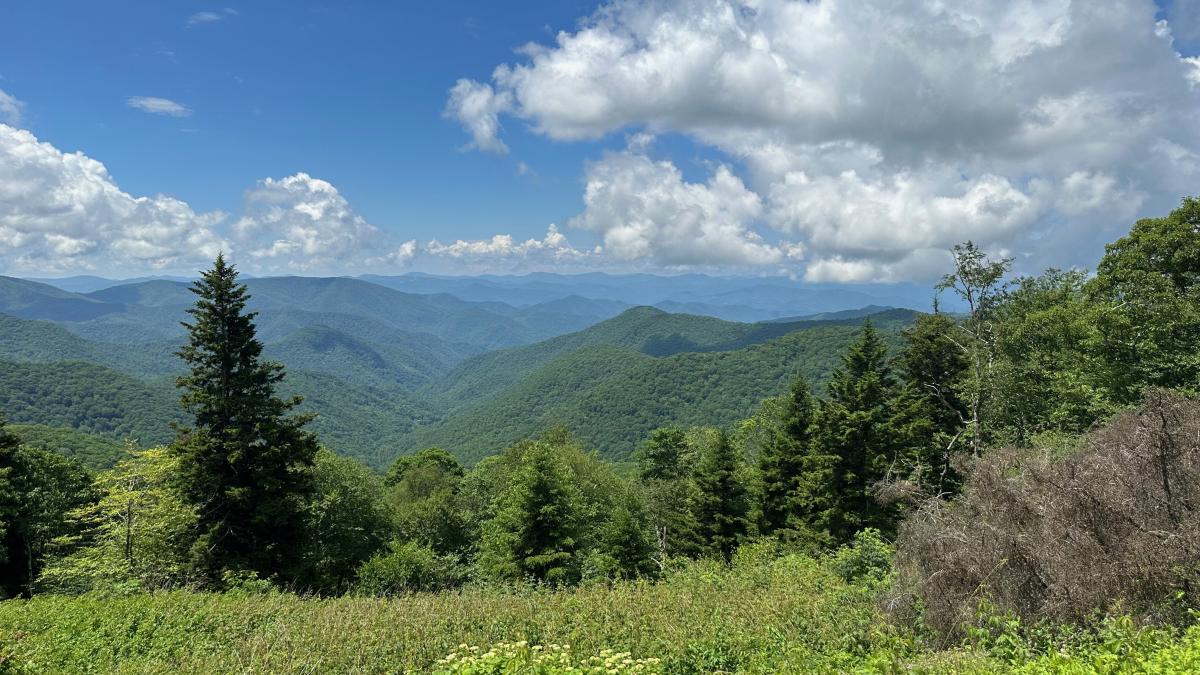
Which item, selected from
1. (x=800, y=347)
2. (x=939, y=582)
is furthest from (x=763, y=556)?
(x=800, y=347)

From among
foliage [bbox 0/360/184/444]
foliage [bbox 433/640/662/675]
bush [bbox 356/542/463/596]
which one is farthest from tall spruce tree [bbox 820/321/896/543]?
foliage [bbox 0/360/184/444]

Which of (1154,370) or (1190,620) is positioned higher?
(1154,370)

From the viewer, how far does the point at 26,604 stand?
12789 mm

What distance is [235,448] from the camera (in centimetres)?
1798

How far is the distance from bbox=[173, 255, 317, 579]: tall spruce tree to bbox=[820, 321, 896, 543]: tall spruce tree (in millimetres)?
21474

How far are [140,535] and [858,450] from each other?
27904 mm

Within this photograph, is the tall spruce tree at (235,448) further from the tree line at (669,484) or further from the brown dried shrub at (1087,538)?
the brown dried shrub at (1087,538)

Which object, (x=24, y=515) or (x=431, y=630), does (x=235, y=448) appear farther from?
(x=24, y=515)

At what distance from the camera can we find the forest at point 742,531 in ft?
25.0

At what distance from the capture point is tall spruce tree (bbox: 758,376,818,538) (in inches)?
1047

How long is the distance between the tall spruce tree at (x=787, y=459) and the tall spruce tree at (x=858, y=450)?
6.27ft

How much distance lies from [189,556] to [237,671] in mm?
12873

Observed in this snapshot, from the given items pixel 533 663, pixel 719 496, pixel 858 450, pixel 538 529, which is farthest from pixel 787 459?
pixel 533 663

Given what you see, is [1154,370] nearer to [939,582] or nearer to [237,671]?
[939,582]
